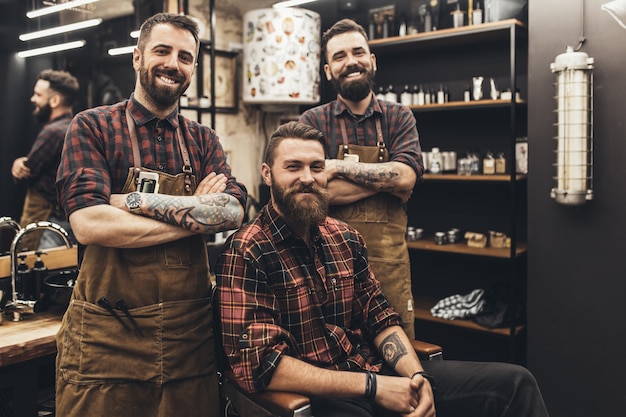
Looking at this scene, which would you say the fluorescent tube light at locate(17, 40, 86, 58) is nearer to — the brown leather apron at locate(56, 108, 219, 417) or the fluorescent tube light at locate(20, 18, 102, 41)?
the fluorescent tube light at locate(20, 18, 102, 41)

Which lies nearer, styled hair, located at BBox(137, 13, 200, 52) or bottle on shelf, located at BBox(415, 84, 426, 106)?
styled hair, located at BBox(137, 13, 200, 52)

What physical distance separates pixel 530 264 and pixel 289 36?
2.44 meters

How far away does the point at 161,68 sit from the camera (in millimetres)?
2119

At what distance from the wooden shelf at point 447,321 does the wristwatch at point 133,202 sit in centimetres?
289

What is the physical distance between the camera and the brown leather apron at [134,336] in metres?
1.99

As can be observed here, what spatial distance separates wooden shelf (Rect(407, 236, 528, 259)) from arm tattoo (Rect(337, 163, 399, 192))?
1738mm

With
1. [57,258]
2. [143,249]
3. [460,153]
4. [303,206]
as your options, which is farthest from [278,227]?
[460,153]

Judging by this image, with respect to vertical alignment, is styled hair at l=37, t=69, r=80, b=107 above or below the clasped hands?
above

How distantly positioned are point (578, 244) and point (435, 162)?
128 cm

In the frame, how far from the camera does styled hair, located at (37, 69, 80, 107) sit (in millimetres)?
3971

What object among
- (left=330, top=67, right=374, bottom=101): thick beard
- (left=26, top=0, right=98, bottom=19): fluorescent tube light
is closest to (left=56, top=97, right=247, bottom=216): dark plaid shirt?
(left=330, top=67, right=374, bottom=101): thick beard

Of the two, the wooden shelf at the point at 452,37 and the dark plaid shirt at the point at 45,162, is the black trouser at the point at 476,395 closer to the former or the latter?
the dark plaid shirt at the point at 45,162

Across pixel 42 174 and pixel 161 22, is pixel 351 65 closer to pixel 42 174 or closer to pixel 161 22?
pixel 161 22

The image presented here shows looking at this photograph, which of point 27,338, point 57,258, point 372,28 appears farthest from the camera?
point 372,28
